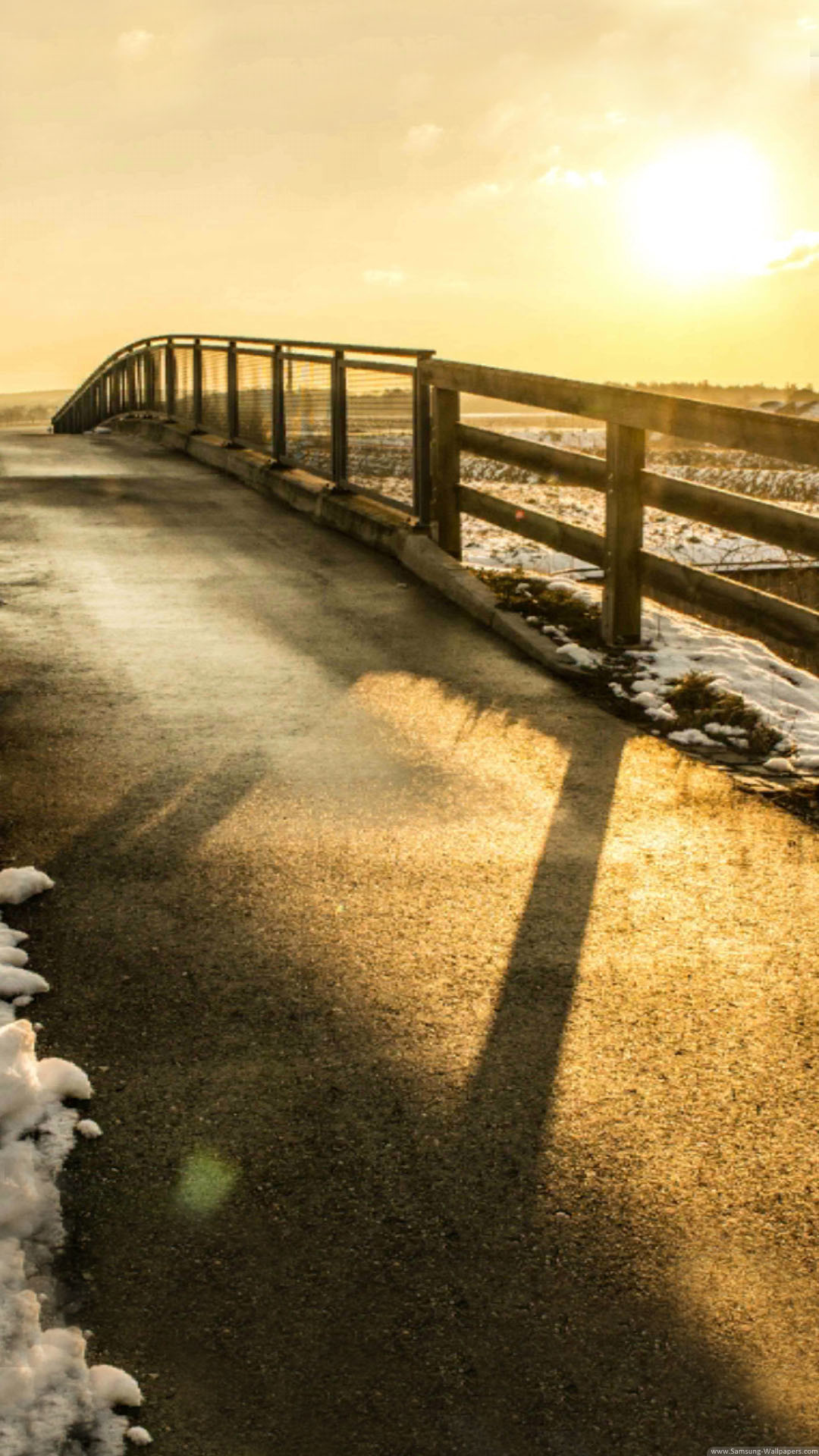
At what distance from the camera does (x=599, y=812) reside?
6047mm

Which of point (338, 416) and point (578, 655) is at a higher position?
point (338, 416)

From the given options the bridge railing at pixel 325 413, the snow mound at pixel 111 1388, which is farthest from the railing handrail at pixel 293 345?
the snow mound at pixel 111 1388

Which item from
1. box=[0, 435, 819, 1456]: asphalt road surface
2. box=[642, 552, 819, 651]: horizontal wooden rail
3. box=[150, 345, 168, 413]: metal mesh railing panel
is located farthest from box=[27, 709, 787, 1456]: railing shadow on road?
box=[150, 345, 168, 413]: metal mesh railing panel

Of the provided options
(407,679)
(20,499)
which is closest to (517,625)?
(407,679)

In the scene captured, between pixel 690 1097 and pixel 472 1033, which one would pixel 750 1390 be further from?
pixel 472 1033

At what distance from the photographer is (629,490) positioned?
8.43m

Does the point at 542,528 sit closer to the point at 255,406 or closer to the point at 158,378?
the point at 255,406

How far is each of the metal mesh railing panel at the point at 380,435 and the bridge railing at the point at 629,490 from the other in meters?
0.57

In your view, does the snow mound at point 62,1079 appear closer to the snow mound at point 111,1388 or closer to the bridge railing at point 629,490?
the snow mound at point 111,1388

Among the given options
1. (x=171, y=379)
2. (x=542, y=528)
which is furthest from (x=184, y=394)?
(x=542, y=528)

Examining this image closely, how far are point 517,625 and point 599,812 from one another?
325 centimetres

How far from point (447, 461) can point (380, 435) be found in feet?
5.11

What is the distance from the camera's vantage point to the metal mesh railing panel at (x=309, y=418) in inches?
539

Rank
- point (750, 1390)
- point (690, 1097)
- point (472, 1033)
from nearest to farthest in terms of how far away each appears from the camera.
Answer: point (750, 1390), point (690, 1097), point (472, 1033)
